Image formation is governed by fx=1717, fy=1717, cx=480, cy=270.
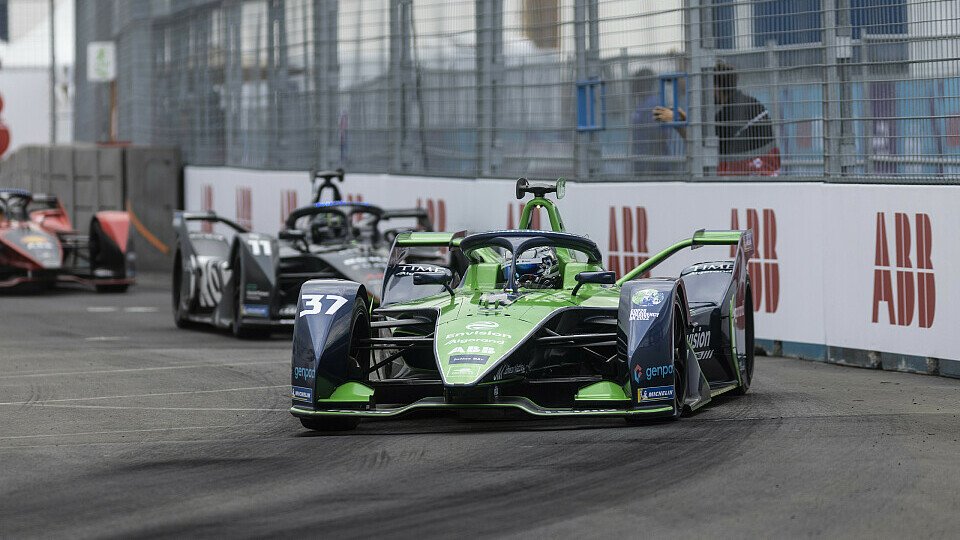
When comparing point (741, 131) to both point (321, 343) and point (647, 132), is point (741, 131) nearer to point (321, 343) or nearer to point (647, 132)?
point (647, 132)

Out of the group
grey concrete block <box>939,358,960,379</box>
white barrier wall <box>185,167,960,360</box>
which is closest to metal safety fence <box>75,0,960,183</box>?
white barrier wall <box>185,167,960,360</box>

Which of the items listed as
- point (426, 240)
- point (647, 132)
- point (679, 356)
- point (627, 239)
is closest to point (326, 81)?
point (647, 132)

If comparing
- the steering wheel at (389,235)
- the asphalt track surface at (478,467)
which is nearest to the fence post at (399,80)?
the steering wheel at (389,235)

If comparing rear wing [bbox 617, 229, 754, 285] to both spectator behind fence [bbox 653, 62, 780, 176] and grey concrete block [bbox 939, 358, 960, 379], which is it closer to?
grey concrete block [bbox 939, 358, 960, 379]

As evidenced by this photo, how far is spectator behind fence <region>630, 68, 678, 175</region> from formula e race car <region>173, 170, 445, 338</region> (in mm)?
2248

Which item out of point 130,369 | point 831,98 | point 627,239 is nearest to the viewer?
point 130,369

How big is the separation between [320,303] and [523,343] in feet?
3.83

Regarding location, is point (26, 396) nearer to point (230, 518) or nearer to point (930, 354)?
point (230, 518)

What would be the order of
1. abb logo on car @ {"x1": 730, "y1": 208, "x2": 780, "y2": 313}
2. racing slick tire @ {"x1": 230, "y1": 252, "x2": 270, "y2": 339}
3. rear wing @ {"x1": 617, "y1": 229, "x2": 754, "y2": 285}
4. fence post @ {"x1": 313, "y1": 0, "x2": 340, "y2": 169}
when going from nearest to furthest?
rear wing @ {"x1": 617, "y1": 229, "x2": 754, "y2": 285}
abb logo on car @ {"x1": 730, "y1": 208, "x2": 780, "y2": 313}
racing slick tire @ {"x1": 230, "y1": 252, "x2": 270, "y2": 339}
fence post @ {"x1": 313, "y1": 0, "x2": 340, "y2": 169}

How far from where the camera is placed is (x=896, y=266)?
38.8 feet

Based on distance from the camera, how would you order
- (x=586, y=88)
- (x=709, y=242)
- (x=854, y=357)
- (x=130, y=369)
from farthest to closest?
(x=586, y=88)
(x=130, y=369)
(x=854, y=357)
(x=709, y=242)

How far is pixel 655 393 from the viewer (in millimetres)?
8742

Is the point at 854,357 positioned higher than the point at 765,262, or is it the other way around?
the point at 765,262

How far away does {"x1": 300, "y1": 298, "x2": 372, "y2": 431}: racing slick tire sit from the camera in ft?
29.5
